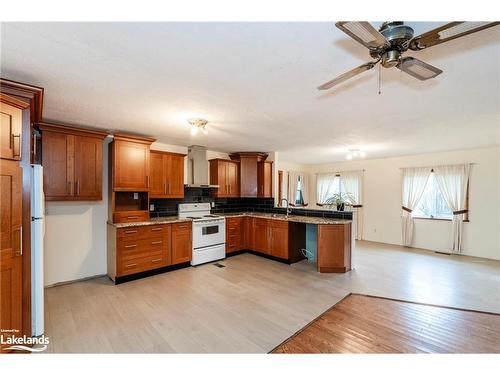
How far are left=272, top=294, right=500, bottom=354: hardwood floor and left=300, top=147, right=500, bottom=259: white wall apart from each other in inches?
127

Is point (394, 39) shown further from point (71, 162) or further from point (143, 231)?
point (71, 162)

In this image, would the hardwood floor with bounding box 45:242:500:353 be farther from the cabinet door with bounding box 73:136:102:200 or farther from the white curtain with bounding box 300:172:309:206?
the white curtain with bounding box 300:172:309:206

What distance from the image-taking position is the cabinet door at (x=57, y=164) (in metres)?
2.92

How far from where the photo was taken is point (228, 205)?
18.1ft

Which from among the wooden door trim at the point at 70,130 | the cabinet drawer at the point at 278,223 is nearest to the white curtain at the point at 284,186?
the cabinet drawer at the point at 278,223

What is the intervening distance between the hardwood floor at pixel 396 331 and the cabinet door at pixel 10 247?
214 cm

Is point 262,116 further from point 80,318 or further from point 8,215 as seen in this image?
point 80,318

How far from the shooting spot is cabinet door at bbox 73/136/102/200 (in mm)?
3143

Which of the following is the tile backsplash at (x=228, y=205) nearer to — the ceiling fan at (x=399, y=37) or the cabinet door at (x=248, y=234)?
the cabinet door at (x=248, y=234)

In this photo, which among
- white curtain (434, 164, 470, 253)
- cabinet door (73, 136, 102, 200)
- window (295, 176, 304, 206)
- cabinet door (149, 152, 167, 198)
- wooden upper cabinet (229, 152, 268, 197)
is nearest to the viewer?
cabinet door (73, 136, 102, 200)

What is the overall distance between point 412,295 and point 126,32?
420 cm

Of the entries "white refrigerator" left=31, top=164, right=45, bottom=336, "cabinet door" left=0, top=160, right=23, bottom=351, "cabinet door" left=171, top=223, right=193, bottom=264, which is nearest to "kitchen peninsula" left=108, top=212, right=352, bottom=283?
"cabinet door" left=171, top=223, right=193, bottom=264

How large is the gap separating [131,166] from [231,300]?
2660mm

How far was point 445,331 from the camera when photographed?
218cm
